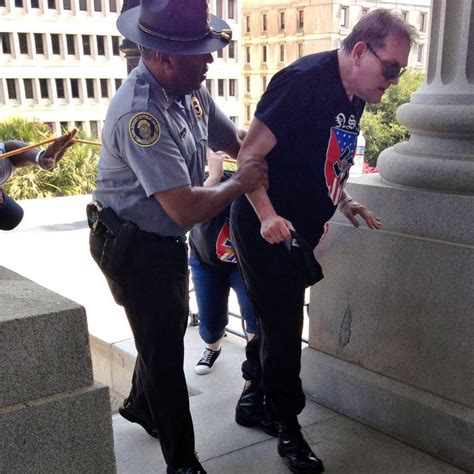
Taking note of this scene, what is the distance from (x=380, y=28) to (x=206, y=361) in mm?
2397

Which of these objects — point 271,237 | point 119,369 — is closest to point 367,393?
point 271,237

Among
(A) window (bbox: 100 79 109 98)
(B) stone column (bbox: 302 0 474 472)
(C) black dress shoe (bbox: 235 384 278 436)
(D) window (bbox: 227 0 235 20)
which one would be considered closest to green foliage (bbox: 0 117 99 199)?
(C) black dress shoe (bbox: 235 384 278 436)

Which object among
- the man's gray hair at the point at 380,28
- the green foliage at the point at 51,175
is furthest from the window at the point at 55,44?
the man's gray hair at the point at 380,28

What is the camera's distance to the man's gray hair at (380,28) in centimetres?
264

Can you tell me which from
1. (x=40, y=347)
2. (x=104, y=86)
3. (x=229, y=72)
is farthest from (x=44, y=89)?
(x=40, y=347)

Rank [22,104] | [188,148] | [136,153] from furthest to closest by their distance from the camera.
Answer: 1. [22,104]
2. [188,148]
3. [136,153]

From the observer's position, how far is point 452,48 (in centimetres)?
327

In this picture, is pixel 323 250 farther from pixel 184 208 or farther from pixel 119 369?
pixel 119 369

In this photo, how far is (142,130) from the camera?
2.43 meters

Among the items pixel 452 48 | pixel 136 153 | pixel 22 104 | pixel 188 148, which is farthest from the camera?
pixel 22 104

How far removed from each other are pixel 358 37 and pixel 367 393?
1782mm

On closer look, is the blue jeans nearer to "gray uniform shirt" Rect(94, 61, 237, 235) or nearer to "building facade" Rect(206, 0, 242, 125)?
"gray uniform shirt" Rect(94, 61, 237, 235)

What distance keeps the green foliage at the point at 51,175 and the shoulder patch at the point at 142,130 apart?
12.9 m

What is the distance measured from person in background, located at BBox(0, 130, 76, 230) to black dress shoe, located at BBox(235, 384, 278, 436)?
1.56 metres
